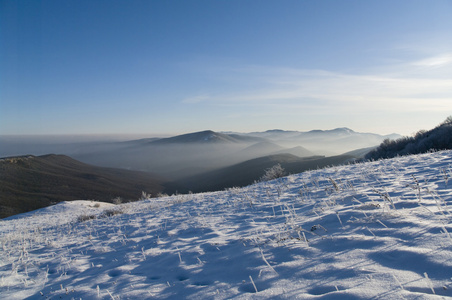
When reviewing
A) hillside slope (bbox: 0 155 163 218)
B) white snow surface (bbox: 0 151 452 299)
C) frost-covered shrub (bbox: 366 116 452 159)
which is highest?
frost-covered shrub (bbox: 366 116 452 159)

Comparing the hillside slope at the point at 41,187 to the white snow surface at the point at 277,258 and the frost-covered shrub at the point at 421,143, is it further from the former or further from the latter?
the frost-covered shrub at the point at 421,143

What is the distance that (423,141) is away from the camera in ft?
58.6

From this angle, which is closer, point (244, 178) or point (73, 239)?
point (73, 239)

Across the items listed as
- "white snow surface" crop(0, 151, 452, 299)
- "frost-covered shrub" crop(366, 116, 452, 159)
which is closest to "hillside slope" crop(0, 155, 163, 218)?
"white snow surface" crop(0, 151, 452, 299)

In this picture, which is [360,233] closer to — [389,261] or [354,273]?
[389,261]

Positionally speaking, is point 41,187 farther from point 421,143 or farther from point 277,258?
point 421,143

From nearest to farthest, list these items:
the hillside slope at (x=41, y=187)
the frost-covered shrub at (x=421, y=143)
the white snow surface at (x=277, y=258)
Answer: the white snow surface at (x=277, y=258) → the frost-covered shrub at (x=421, y=143) → the hillside slope at (x=41, y=187)

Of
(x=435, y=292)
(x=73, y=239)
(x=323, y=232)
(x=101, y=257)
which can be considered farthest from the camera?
(x=73, y=239)

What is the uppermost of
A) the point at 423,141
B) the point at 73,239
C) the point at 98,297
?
the point at 423,141

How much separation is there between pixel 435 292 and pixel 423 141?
811 inches

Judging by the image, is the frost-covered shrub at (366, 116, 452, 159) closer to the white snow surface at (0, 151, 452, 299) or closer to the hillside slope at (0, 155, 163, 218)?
the white snow surface at (0, 151, 452, 299)

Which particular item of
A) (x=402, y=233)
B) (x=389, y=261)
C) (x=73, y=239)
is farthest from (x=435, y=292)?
(x=73, y=239)

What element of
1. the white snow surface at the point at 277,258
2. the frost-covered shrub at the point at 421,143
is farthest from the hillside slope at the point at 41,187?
the frost-covered shrub at the point at 421,143

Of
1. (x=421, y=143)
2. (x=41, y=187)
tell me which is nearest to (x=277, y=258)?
(x=421, y=143)
